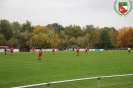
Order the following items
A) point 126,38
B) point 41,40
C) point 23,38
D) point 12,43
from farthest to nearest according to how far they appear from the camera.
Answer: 1. point 126,38
2. point 23,38
3. point 12,43
4. point 41,40

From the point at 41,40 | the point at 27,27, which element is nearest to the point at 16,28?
the point at 27,27

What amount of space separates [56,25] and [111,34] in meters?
35.8

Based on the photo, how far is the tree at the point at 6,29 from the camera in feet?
326

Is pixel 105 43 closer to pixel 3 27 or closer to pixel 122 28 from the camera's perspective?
pixel 122 28

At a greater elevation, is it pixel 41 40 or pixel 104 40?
pixel 104 40

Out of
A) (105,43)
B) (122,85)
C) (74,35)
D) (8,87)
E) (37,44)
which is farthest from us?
(74,35)

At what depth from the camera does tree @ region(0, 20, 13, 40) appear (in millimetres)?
99438

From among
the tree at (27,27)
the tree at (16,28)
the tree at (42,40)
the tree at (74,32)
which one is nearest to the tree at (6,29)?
the tree at (16,28)

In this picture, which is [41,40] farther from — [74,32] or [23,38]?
[74,32]

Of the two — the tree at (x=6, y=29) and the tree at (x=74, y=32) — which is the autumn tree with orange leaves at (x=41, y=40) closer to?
the tree at (x=6, y=29)

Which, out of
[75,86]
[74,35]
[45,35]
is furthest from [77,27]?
[75,86]

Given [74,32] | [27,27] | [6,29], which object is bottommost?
[6,29]

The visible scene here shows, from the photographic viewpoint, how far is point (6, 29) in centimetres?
9931

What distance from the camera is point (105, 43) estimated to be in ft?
375
